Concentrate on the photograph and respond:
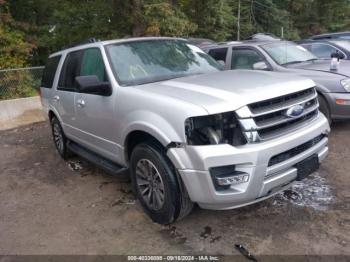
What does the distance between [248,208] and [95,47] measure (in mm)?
2702

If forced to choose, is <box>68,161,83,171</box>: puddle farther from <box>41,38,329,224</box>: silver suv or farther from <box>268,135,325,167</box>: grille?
<box>268,135,325,167</box>: grille

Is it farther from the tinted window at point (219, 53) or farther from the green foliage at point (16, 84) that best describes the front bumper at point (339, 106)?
the green foliage at point (16, 84)

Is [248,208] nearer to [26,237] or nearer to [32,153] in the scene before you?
[26,237]

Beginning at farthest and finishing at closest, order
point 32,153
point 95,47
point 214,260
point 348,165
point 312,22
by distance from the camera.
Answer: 1. point 312,22
2. point 32,153
3. point 348,165
4. point 95,47
5. point 214,260

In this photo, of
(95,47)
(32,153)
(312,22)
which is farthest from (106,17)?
(312,22)

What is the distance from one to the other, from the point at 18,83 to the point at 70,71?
18.2 ft

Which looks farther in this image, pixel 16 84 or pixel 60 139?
pixel 16 84

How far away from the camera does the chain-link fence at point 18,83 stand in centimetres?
1020

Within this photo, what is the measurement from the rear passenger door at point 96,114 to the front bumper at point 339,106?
3.82 metres

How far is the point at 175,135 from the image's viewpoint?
3.32m

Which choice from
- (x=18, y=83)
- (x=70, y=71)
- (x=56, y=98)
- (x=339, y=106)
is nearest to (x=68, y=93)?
(x=70, y=71)

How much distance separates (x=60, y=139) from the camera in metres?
6.35

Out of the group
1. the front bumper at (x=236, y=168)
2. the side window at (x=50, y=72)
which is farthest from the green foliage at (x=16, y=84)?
the front bumper at (x=236, y=168)

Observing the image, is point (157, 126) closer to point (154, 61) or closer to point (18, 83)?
point (154, 61)
